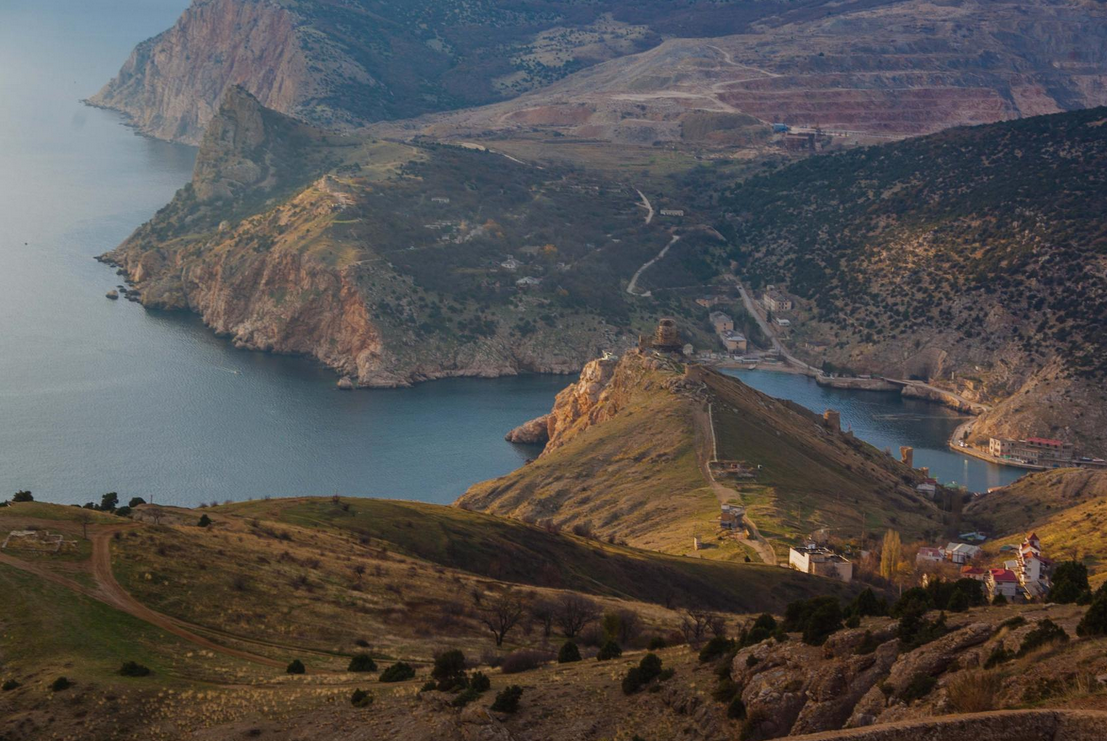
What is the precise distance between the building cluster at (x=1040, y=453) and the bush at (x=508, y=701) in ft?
302

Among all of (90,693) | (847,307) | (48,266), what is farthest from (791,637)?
(48,266)

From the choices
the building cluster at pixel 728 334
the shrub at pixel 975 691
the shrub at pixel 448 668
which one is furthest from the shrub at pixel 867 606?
the building cluster at pixel 728 334

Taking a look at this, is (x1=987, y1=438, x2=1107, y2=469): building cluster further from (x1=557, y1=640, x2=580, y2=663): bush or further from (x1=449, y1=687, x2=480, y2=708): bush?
(x1=449, y1=687, x2=480, y2=708): bush

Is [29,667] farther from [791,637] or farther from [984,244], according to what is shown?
[984,244]

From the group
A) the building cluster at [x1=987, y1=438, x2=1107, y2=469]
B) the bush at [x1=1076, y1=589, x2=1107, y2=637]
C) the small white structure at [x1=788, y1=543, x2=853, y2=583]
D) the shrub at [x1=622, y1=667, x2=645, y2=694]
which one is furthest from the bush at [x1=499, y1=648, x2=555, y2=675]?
the building cluster at [x1=987, y1=438, x2=1107, y2=469]

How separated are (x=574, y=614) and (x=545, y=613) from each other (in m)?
1.03

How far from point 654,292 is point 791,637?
13438 cm

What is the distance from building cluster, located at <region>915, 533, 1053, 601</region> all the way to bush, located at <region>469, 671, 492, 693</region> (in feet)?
86.1

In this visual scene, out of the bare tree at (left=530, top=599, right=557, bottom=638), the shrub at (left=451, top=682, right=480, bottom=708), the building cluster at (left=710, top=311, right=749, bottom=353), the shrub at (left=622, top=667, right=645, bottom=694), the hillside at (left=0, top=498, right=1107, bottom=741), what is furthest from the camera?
the building cluster at (left=710, top=311, right=749, bottom=353)

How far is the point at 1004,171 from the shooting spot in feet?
555

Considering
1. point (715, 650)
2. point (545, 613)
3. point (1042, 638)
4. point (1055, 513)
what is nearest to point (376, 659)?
point (545, 613)

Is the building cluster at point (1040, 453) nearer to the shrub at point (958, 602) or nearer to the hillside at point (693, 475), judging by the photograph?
A: the hillside at point (693, 475)

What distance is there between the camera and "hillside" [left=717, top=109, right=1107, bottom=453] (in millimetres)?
133625

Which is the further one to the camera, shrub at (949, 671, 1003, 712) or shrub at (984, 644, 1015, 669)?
shrub at (984, 644, 1015, 669)
